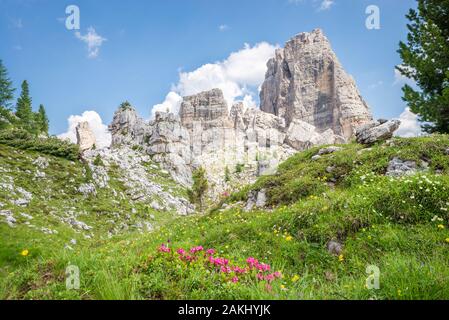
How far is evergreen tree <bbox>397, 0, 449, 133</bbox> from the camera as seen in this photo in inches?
627

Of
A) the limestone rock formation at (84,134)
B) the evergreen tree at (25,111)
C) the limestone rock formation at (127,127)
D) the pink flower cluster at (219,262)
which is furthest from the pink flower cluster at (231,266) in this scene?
the limestone rock formation at (84,134)

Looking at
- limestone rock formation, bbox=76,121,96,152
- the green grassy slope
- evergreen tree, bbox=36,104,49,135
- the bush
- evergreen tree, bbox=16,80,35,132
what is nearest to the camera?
the green grassy slope

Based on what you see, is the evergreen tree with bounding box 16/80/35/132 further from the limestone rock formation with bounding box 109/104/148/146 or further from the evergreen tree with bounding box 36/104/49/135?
the limestone rock formation with bounding box 109/104/148/146

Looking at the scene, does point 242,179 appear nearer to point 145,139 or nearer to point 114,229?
point 145,139

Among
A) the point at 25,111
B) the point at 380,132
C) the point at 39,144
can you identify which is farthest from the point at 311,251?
the point at 25,111

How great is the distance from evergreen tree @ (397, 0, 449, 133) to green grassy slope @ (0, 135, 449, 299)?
587cm

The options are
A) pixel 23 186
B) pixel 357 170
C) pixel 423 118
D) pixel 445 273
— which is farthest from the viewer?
pixel 23 186

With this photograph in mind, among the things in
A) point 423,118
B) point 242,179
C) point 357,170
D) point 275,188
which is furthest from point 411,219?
point 242,179

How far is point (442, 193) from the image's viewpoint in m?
7.43

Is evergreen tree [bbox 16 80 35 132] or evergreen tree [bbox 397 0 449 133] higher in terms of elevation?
evergreen tree [bbox 16 80 35 132]

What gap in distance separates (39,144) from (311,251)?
4461cm

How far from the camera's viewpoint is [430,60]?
1675 cm

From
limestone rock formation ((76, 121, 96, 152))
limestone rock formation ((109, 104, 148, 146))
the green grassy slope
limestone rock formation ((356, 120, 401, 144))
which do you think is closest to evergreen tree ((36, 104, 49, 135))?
limestone rock formation ((109, 104, 148, 146))
